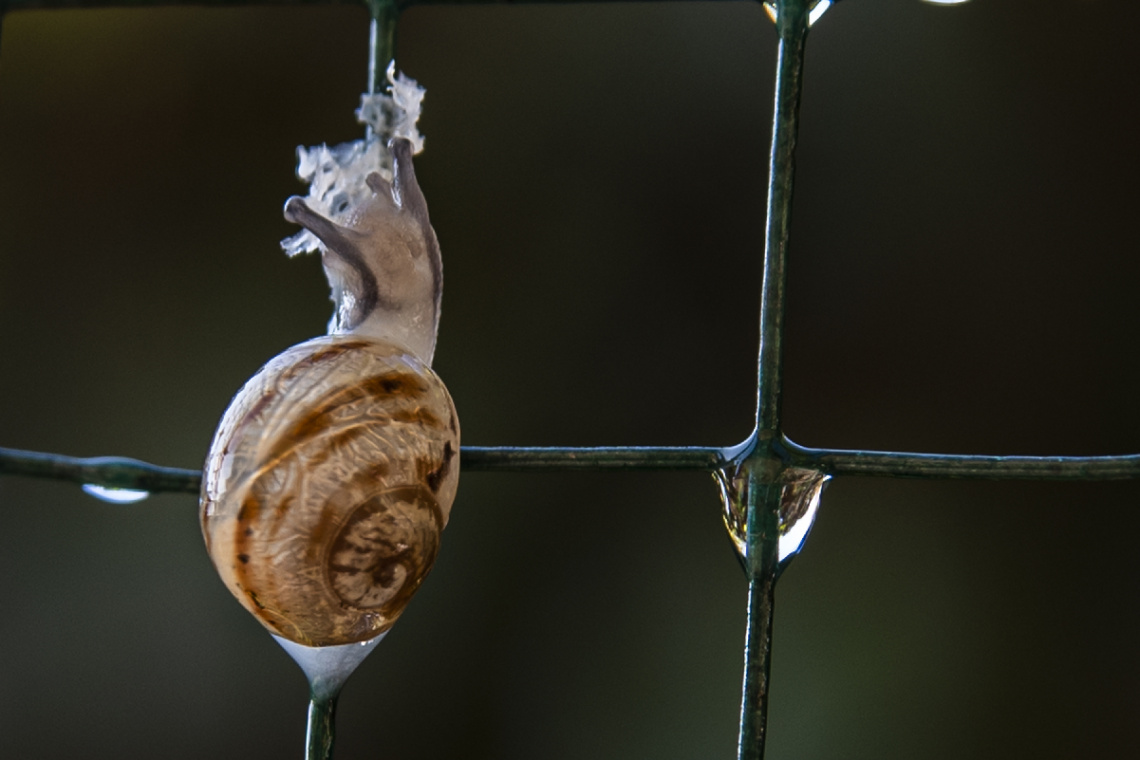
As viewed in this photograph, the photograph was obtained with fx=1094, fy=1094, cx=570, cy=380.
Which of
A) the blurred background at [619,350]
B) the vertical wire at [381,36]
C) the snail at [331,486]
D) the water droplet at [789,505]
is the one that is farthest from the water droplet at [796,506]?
the blurred background at [619,350]

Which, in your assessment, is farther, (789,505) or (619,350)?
(619,350)

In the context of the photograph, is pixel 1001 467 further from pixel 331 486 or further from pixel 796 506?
pixel 331 486

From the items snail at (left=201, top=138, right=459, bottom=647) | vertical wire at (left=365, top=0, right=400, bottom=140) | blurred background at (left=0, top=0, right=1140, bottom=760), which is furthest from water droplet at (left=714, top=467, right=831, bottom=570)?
blurred background at (left=0, top=0, right=1140, bottom=760)

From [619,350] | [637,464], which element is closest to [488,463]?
[637,464]

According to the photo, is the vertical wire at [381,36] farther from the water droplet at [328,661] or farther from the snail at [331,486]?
the water droplet at [328,661]

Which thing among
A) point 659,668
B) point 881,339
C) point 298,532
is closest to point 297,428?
point 298,532

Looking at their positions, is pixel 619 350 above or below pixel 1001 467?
above

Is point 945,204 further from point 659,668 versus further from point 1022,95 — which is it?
point 659,668

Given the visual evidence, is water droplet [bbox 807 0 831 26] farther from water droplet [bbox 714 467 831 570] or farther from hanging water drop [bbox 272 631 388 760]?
hanging water drop [bbox 272 631 388 760]
